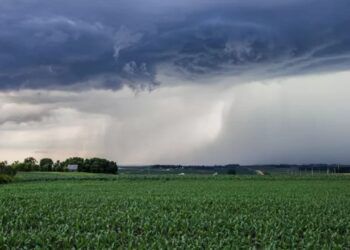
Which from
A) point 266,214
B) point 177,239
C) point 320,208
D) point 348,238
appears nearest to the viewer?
point 177,239

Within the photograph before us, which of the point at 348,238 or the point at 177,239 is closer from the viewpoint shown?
the point at 177,239

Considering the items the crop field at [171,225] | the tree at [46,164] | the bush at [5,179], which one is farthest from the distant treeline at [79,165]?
the crop field at [171,225]

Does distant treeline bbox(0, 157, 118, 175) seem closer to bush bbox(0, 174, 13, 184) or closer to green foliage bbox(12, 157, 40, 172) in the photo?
green foliage bbox(12, 157, 40, 172)

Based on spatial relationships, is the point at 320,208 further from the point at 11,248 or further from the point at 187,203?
the point at 11,248

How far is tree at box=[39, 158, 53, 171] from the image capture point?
134 meters

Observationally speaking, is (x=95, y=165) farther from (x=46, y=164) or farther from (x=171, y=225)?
(x=171, y=225)

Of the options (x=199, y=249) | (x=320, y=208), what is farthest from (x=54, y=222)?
(x=320, y=208)

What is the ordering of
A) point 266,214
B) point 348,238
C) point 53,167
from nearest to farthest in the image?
point 348,238 < point 266,214 < point 53,167

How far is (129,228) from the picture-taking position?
2459 cm

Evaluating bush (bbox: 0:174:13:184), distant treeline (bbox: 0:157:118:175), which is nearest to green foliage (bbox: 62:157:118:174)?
distant treeline (bbox: 0:157:118:175)

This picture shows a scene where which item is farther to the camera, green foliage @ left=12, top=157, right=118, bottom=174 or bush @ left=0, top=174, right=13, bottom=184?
green foliage @ left=12, top=157, right=118, bottom=174

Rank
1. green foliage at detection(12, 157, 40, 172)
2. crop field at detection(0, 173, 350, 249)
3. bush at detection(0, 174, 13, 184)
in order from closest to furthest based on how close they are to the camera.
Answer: crop field at detection(0, 173, 350, 249) → bush at detection(0, 174, 13, 184) → green foliage at detection(12, 157, 40, 172)

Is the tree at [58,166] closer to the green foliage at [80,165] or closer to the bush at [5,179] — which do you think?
the green foliage at [80,165]

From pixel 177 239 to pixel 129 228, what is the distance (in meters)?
3.33
